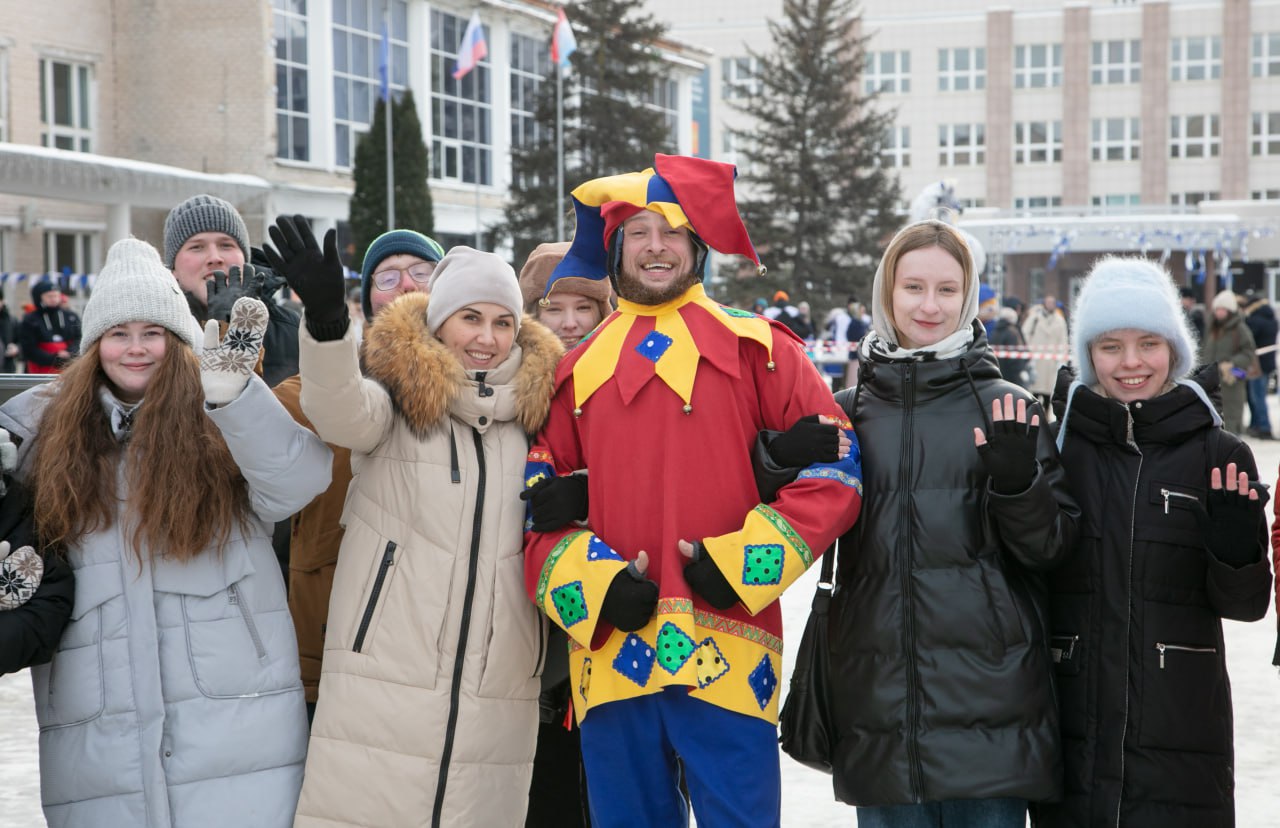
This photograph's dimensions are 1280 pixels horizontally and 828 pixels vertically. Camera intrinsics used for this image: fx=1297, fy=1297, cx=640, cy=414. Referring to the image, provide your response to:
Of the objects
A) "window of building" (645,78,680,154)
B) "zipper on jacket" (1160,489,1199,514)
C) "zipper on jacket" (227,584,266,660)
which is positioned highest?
"window of building" (645,78,680,154)

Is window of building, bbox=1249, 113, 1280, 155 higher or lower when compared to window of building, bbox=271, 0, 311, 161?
higher

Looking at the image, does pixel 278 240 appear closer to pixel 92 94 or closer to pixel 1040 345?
pixel 1040 345

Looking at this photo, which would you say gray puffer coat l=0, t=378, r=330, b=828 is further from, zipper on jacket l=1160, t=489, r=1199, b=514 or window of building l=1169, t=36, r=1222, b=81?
window of building l=1169, t=36, r=1222, b=81

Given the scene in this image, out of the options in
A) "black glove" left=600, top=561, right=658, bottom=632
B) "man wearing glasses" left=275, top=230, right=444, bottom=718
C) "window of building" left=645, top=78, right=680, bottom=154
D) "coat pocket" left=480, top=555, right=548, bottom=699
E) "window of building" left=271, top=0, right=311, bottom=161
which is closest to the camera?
"black glove" left=600, top=561, right=658, bottom=632

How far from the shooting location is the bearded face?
3.19 m

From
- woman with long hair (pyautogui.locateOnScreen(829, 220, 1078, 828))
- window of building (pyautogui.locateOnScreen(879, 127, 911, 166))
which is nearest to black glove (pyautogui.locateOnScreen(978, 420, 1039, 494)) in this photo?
woman with long hair (pyautogui.locateOnScreen(829, 220, 1078, 828))

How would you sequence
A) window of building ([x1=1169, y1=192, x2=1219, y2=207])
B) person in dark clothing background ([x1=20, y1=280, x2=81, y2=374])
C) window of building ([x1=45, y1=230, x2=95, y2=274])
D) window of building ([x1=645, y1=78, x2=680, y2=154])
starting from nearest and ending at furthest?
person in dark clothing background ([x1=20, y1=280, x2=81, y2=374]) → window of building ([x1=45, y1=230, x2=95, y2=274]) → window of building ([x1=645, y1=78, x2=680, y2=154]) → window of building ([x1=1169, y1=192, x2=1219, y2=207])

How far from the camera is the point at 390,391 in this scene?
3.12 meters

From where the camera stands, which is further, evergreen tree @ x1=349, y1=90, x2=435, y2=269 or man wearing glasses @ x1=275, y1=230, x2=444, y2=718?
evergreen tree @ x1=349, y1=90, x2=435, y2=269

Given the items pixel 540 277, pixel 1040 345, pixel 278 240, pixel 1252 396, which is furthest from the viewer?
pixel 1040 345

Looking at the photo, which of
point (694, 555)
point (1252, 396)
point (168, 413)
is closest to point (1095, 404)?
point (694, 555)

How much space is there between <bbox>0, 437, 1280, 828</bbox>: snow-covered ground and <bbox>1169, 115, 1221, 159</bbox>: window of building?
54371mm

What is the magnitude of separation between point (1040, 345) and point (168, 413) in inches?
721

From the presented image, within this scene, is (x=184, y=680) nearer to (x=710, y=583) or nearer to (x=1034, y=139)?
(x=710, y=583)
